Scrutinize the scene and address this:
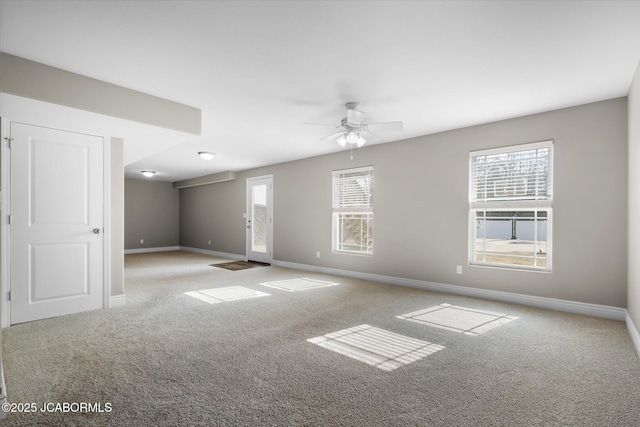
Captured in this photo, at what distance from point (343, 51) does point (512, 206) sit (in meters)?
3.11

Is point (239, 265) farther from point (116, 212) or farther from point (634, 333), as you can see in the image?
point (634, 333)

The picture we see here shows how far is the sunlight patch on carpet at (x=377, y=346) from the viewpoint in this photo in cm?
254

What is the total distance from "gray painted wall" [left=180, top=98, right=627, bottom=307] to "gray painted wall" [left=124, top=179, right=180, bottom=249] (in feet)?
15.7

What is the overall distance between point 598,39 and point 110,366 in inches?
170

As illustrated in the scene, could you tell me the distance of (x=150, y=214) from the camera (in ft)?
33.8

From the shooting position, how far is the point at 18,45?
2.48 metres

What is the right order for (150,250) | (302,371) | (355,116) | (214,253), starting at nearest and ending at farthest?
(302,371)
(355,116)
(214,253)
(150,250)

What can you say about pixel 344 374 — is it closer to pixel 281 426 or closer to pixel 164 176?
pixel 281 426

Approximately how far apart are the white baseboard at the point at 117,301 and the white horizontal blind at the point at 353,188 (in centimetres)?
379

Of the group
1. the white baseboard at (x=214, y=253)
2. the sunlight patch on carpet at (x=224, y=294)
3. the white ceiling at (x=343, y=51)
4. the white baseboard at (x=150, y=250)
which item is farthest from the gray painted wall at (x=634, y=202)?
the white baseboard at (x=150, y=250)

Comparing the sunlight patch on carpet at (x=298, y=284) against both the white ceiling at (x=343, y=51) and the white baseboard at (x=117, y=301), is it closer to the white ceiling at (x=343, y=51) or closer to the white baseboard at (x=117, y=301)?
the white baseboard at (x=117, y=301)

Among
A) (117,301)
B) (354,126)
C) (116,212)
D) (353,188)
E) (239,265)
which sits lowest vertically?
(239,265)

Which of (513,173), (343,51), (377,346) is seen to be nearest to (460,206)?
(513,173)

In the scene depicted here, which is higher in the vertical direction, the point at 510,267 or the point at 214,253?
the point at 510,267
